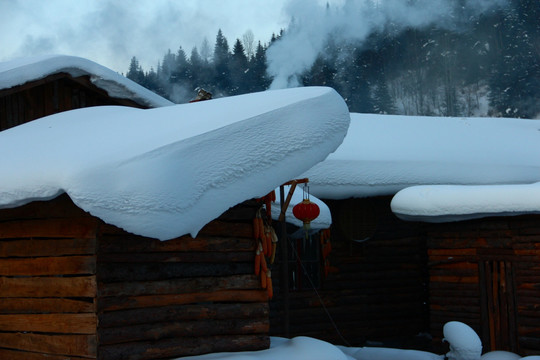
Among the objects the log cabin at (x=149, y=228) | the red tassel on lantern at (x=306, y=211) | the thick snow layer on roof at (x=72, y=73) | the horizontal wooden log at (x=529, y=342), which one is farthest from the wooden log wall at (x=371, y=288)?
the log cabin at (x=149, y=228)

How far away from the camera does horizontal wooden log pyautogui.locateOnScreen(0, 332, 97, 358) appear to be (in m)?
6.42

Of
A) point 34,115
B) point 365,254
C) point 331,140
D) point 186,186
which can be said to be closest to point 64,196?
point 186,186

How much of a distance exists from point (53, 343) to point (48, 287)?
53 cm

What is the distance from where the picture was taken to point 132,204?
5.69 meters

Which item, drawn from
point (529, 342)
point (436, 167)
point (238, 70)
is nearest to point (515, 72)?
point (238, 70)

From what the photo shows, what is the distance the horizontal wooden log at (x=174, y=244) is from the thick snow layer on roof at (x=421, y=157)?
6252 mm

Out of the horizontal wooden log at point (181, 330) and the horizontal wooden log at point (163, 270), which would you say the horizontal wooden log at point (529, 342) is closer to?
the horizontal wooden log at point (181, 330)

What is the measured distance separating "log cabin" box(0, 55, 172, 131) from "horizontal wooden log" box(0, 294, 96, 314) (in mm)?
3728

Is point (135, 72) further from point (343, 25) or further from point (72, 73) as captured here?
point (72, 73)

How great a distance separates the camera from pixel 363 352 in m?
11.7

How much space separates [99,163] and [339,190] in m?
8.38

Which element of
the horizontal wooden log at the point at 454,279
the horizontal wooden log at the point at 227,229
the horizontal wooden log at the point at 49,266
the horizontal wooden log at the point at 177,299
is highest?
the horizontal wooden log at the point at 227,229

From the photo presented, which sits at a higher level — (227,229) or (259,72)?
(259,72)

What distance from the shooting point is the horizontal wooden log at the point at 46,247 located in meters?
6.51
